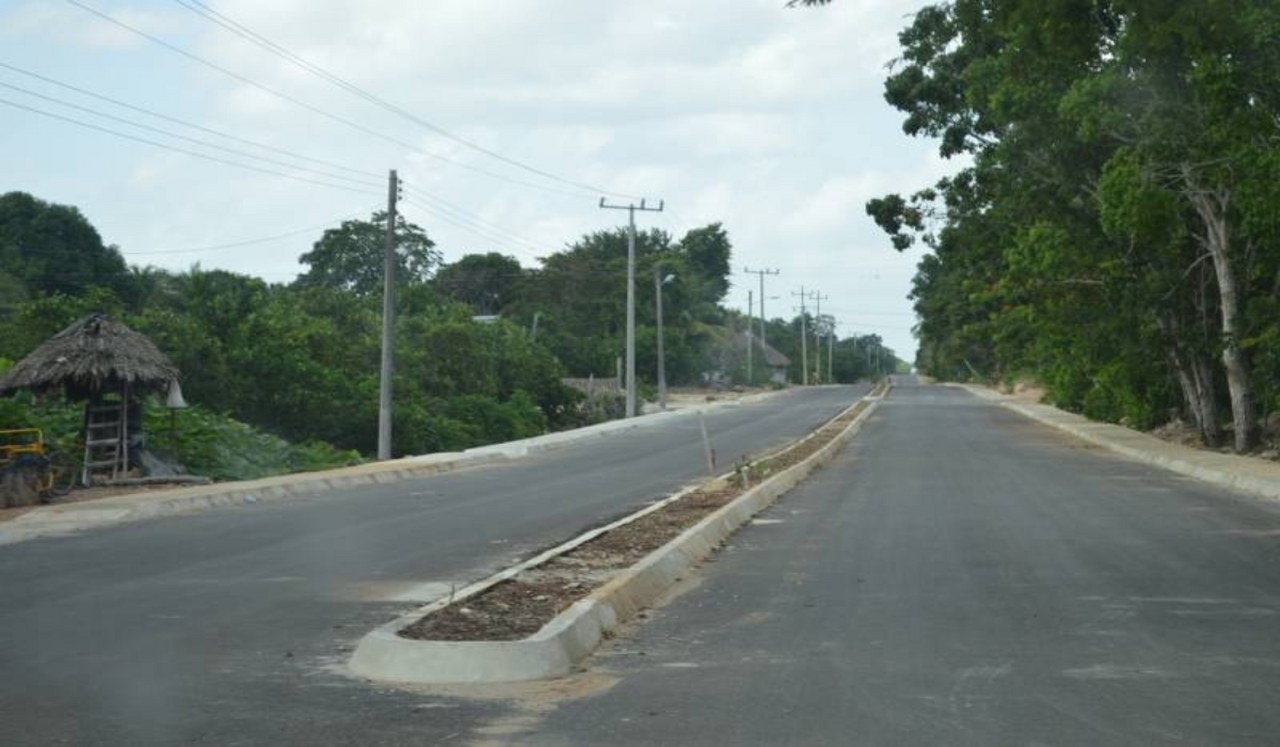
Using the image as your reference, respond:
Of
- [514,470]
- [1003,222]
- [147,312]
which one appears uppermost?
[1003,222]

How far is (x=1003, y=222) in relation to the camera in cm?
3950

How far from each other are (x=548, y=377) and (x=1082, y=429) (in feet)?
96.3

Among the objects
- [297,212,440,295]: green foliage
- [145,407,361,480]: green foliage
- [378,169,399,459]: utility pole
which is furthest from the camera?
[297,212,440,295]: green foliage

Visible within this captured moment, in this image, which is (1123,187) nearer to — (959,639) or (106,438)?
(959,639)

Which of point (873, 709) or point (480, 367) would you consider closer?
point (873, 709)

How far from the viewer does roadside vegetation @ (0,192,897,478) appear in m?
39.5

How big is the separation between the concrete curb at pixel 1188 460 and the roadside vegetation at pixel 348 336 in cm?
1972

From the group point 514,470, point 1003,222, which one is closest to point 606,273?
Result: point 1003,222

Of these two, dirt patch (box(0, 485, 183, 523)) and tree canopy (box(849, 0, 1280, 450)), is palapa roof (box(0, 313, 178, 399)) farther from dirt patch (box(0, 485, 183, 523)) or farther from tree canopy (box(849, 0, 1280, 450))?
tree canopy (box(849, 0, 1280, 450))

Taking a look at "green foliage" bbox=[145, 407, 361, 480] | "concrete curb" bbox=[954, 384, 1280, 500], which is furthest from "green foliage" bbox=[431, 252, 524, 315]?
"green foliage" bbox=[145, 407, 361, 480]

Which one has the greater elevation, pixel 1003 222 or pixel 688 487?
pixel 1003 222

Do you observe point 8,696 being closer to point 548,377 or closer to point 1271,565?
point 1271,565

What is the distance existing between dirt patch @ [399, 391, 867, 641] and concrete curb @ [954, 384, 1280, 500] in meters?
8.96

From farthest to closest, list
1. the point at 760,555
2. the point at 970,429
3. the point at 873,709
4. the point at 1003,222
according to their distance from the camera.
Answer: the point at 970,429 < the point at 1003,222 < the point at 760,555 < the point at 873,709
